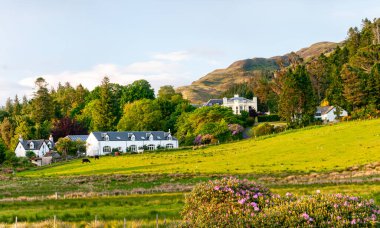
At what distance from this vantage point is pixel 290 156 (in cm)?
6419

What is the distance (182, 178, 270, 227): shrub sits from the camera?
1412 cm

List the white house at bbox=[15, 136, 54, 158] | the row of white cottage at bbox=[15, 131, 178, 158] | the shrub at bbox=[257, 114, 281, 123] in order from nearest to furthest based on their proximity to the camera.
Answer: the row of white cottage at bbox=[15, 131, 178, 158]
the white house at bbox=[15, 136, 54, 158]
the shrub at bbox=[257, 114, 281, 123]

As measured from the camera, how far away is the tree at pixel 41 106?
158375 millimetres

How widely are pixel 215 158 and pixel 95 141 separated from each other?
2085 inches

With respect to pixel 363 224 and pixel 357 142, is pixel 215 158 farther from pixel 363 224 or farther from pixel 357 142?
pixel 363 224

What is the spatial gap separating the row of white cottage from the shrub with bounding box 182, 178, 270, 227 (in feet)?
322

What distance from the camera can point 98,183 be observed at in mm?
47688

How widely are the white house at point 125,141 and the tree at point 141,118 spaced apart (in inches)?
462

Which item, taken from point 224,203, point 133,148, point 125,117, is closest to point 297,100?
point 133,148

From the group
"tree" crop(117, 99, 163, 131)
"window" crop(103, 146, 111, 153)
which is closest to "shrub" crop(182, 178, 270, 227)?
"window" crop(103, 146, 111, 153)

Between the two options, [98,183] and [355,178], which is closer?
[355,178]

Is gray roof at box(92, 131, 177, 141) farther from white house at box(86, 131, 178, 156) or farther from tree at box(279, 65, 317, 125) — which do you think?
tree at box(279, 65, 317, 125)

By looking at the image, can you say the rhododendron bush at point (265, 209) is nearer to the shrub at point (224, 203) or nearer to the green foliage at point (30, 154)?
the shrub at point (224, 203)

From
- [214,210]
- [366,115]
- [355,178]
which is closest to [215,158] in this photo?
[355,178]
